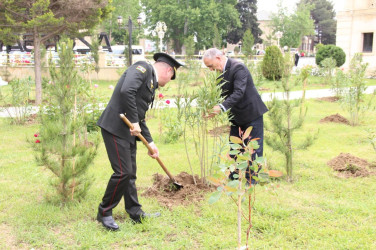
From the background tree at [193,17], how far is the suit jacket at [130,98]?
1666 inches

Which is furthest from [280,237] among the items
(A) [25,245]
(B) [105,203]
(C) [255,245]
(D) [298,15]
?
(D) [298,15]

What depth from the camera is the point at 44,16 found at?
1045cm

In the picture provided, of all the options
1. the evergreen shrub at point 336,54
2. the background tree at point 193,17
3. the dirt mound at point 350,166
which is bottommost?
the dirt mound at point 350,166

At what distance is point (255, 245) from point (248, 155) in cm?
155

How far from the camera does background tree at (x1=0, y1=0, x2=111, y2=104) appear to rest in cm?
1070

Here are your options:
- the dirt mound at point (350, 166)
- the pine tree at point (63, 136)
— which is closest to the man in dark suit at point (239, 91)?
the dirt mound at point (350, 166)

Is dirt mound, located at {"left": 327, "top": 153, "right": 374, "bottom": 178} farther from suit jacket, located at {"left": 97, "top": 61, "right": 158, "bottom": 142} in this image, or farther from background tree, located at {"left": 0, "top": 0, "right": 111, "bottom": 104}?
background tree, located at {"left": 0, "top": 0, "right": 111, "bottom": 104}

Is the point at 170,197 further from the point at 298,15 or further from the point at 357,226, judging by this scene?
the point at 298,15

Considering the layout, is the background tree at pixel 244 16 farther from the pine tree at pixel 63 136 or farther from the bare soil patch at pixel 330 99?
the pine tree at pixel 63 136

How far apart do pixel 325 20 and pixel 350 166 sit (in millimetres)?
76408

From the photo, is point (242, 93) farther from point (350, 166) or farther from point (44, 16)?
point (44, 16)

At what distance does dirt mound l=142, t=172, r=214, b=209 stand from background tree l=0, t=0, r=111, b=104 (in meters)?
7.79

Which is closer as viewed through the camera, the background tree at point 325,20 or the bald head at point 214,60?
the bald head at point 214,60

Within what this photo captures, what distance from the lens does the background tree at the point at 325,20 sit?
73.9 m
